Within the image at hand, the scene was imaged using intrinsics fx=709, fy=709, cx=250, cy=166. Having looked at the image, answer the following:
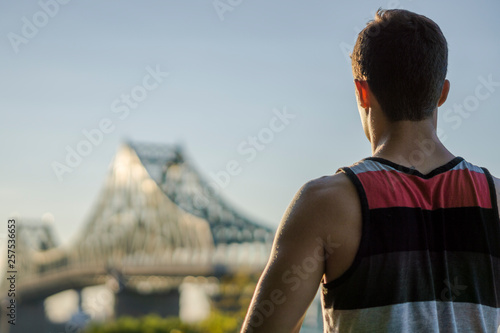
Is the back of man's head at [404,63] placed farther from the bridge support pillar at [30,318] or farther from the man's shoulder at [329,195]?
the bridge support pillar at [30,318]

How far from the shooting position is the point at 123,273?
1313 inches

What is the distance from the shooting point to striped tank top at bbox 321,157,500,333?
1.19m

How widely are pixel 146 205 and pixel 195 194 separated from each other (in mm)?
3410

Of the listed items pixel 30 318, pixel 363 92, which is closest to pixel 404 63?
pixel 363 92

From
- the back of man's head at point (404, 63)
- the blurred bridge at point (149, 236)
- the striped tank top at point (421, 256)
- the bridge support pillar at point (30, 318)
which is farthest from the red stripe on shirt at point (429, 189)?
the bridge support pillar at point (30, 318)

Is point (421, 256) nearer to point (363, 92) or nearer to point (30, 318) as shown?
point (363, 92)

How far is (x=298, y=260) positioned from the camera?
1195mm

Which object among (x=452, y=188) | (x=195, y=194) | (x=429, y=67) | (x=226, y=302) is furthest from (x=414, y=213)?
(x=195, y=194)

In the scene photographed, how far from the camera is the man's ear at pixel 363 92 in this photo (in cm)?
137

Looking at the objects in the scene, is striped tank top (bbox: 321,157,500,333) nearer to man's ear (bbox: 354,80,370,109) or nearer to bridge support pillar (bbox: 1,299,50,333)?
man's ear (bbox: 354,80,370,109)

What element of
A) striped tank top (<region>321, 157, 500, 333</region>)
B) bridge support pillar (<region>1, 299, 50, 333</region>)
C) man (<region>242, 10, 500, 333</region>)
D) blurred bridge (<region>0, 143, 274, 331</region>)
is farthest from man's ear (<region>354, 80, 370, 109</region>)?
bridge support pillar (<region>1, 299, 50, 333</region>)

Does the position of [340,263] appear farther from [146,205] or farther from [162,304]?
[146,205]

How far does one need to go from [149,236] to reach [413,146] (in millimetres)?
41871

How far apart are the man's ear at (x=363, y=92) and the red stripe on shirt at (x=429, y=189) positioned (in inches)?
7.2
